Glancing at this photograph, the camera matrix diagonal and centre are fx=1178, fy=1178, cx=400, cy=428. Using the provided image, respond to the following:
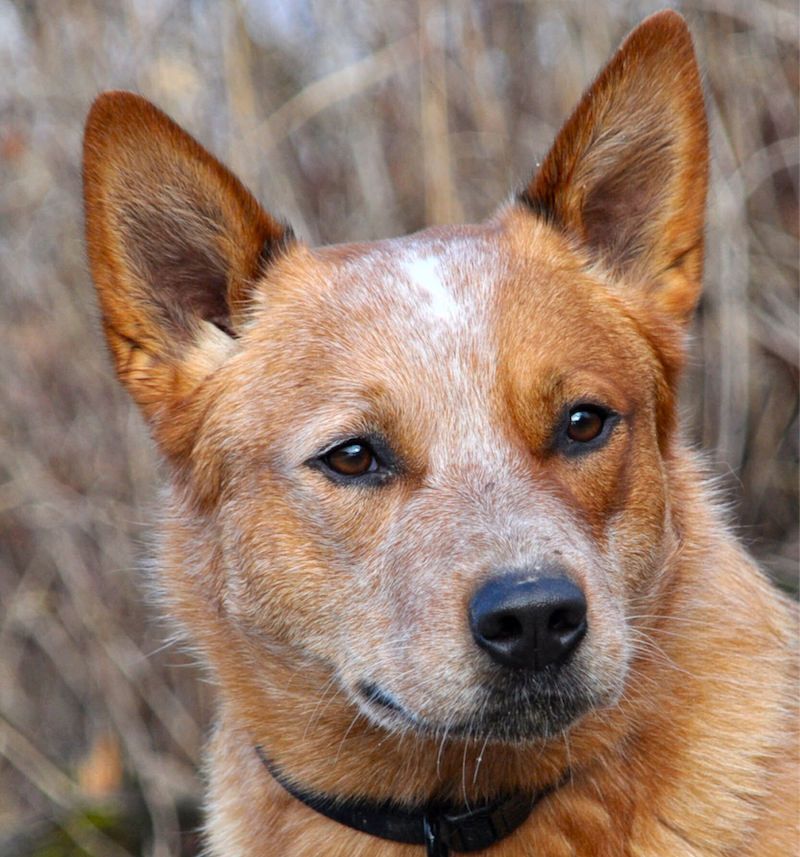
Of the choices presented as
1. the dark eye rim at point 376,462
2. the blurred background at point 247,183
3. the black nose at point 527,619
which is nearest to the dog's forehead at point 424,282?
the dark eye rim at point 376,462

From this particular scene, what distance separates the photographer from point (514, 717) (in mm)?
2066

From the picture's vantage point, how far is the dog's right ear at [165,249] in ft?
8.04

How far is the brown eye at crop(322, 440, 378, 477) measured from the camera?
233 centimetres

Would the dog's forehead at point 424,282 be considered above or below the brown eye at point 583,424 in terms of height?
above

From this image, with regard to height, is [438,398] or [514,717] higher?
[438,398]

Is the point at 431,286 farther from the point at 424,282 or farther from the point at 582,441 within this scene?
the point at 582,441

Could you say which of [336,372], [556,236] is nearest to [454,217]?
[556,236]

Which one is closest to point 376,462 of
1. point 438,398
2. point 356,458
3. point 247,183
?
point 356,458

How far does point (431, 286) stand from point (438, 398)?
1.03 feet

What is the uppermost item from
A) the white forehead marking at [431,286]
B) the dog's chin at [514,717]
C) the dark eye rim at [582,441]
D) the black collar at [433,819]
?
the white forehead marking at [431,286]

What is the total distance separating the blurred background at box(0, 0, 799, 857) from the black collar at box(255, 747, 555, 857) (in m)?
2.04

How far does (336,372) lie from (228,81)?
90.9 inches

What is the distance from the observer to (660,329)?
8.72 ft

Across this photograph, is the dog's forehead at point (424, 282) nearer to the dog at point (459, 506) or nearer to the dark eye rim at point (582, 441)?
the dog at point (459, 506)
